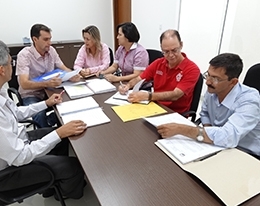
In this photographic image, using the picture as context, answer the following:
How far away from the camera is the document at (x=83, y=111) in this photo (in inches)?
53.9

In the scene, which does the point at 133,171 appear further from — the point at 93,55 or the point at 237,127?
the point at 93,55

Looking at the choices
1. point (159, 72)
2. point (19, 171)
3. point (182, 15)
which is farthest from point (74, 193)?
point (182, 15)

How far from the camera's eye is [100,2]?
4.91 metres

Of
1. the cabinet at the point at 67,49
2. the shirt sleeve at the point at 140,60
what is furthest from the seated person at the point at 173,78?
the cabinet at the point at 67,49

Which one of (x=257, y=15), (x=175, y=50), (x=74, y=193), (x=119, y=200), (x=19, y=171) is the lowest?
(x=74, y=193)

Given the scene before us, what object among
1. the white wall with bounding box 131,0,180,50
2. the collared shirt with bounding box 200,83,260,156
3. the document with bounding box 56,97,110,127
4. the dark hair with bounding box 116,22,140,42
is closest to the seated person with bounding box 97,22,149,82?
the dark hair with bounding box 116,22,140,42

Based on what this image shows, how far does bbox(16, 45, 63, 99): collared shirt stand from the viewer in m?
2.07

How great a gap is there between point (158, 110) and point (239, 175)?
71 centimetres

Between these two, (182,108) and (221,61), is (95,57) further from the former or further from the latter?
(221,61)

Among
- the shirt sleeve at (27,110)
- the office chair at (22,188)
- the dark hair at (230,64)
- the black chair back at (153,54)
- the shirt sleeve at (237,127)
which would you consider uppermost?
the dark hair at (230,64)

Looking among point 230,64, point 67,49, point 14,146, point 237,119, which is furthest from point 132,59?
point 67,49

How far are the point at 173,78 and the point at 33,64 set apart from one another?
1379 mm

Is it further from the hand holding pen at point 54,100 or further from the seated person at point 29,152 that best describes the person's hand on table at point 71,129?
the hand holding pen at point 54,100

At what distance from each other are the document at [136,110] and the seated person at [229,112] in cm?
27
